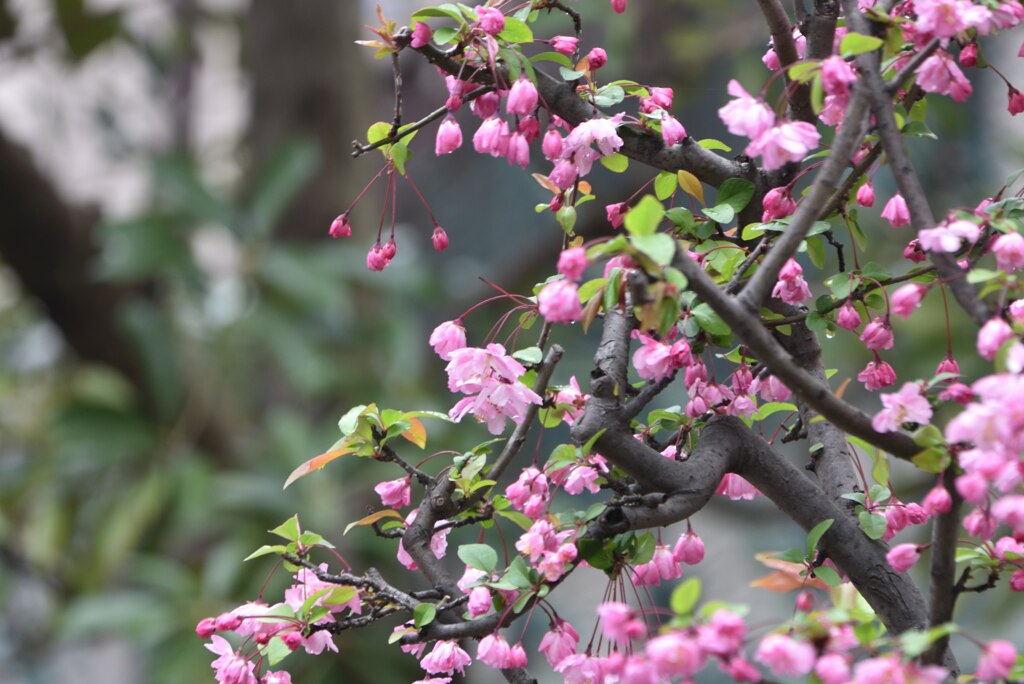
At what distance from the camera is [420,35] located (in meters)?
0.65

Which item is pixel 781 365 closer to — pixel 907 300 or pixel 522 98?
pixel 907 300

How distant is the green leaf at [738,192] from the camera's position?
714 mm

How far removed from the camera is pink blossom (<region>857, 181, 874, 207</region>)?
73 cm

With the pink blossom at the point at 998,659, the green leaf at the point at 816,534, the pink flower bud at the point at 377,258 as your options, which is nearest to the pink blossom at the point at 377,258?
the pink flower bud at the point at 377,258

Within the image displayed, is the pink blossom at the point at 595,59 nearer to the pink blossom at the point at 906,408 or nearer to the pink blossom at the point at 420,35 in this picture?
the pink blossom at the point at 420,35

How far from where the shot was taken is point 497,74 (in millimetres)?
671

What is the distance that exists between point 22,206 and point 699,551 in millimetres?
2063

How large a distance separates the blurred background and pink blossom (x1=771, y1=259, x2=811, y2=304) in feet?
3.83

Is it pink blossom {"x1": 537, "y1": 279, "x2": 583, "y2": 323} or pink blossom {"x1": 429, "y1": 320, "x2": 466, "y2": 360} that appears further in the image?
pink blossom {"x1": 429, "y1": 320, "x2": 466, "y2": 360}

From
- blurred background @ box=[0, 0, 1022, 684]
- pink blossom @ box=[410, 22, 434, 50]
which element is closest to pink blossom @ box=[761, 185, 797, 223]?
pink blossom @ box=[410, 22, 434, 50]

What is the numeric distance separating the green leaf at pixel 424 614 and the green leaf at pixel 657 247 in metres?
0.27

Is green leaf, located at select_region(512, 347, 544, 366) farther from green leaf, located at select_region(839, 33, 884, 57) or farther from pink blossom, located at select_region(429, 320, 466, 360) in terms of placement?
green leaf, located at select_region(839, 33, 884, 57)

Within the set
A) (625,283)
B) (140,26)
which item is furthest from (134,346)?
(625,283)

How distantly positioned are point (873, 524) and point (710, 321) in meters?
0.18
